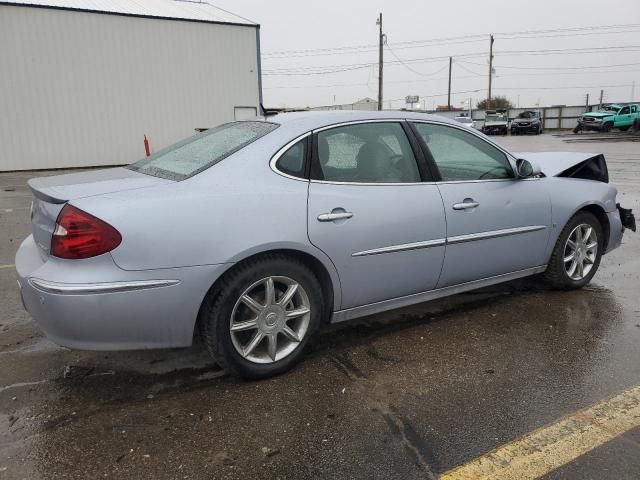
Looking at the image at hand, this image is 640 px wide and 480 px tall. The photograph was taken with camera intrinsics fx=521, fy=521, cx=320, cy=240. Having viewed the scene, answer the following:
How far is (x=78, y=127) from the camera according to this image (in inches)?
782

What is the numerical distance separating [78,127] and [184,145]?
18637 millimetres

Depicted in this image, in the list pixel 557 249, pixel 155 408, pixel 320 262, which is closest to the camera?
pixel 155 408

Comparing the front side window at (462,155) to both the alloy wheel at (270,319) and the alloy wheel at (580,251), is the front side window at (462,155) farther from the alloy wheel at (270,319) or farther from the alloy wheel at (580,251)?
the alloy wheel at (270,319)

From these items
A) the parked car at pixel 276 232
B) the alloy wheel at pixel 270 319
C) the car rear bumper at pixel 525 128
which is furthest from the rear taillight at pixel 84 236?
the car rear bumper at pixel 525 128

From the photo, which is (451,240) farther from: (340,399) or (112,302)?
(112,302)

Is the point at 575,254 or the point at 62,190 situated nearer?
the point at 62,190

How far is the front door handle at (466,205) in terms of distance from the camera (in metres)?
3.54

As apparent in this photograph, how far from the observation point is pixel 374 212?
125 inches

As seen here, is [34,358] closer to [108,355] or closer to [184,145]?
[108,355]

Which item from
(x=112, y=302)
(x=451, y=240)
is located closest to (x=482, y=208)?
(x=451, y=240)

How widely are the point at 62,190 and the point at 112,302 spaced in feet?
2.46

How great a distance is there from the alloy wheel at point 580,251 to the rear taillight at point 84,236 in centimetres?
352

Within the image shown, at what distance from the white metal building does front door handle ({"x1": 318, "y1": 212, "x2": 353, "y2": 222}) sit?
64.0ft

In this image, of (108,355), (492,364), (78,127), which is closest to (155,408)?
(108,355)
